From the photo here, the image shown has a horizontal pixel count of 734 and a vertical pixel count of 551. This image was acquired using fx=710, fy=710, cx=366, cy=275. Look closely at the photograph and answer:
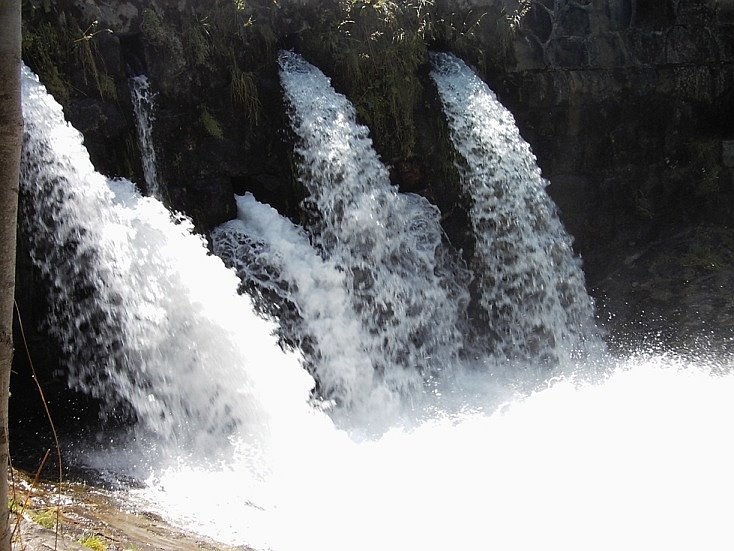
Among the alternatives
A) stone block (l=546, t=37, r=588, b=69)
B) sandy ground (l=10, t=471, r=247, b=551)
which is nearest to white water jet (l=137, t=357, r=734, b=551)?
sandy ground (l=10, t=471, r=247, b=551)

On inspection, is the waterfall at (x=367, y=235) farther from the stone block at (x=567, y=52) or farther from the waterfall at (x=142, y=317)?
the stone block at (x=567, y=52)

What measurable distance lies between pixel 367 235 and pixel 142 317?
2113 millimetres

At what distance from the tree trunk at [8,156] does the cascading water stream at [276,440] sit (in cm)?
180

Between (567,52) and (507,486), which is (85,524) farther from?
(567,52)

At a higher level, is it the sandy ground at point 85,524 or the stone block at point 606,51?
the stone block at point 606,51

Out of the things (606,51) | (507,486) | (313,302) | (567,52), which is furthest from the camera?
(606,51)

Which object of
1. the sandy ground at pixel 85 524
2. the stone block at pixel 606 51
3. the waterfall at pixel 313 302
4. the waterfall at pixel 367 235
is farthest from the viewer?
the stone block at pixel 606 51

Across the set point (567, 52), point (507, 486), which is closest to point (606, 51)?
point (567, 52)

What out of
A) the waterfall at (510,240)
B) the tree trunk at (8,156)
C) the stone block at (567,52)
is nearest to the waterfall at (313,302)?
the waterfall at (510,240)

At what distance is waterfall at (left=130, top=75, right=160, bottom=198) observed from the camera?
5496 mm

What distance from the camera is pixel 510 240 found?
6258mm

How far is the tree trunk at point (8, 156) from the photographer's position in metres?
1.71

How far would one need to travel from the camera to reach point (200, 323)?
13.9 ft

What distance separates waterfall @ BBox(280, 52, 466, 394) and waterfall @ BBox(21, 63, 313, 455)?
145cm
